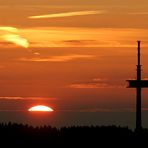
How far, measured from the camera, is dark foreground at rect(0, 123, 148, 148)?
181 feet

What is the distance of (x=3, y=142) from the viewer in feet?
180

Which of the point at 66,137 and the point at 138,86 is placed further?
the point at 138,86

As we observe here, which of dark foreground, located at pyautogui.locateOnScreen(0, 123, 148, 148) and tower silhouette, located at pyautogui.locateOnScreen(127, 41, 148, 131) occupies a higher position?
tower silhouette, located at pyautogui.locateOnScreen(127, 41, 148, 131)

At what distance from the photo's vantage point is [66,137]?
56.5m

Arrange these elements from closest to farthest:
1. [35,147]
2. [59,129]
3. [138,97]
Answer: [35,147]
[59,129]
[138,97]

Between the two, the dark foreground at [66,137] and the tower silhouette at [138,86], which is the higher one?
the tower silhouette at [138,86]

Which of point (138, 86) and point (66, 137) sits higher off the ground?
point (138, 86)

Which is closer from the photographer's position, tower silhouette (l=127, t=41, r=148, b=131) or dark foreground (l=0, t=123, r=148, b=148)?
dark foreground (l=0, t=123, r=148, b=148)

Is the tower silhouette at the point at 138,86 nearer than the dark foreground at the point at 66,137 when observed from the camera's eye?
No

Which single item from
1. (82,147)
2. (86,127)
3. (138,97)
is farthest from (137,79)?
(82,147)

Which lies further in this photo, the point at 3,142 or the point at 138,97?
Result: the point at 138,97

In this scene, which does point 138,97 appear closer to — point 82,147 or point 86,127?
point 86,127

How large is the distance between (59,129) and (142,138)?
4.70 m

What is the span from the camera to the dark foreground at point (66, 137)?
5531cm
